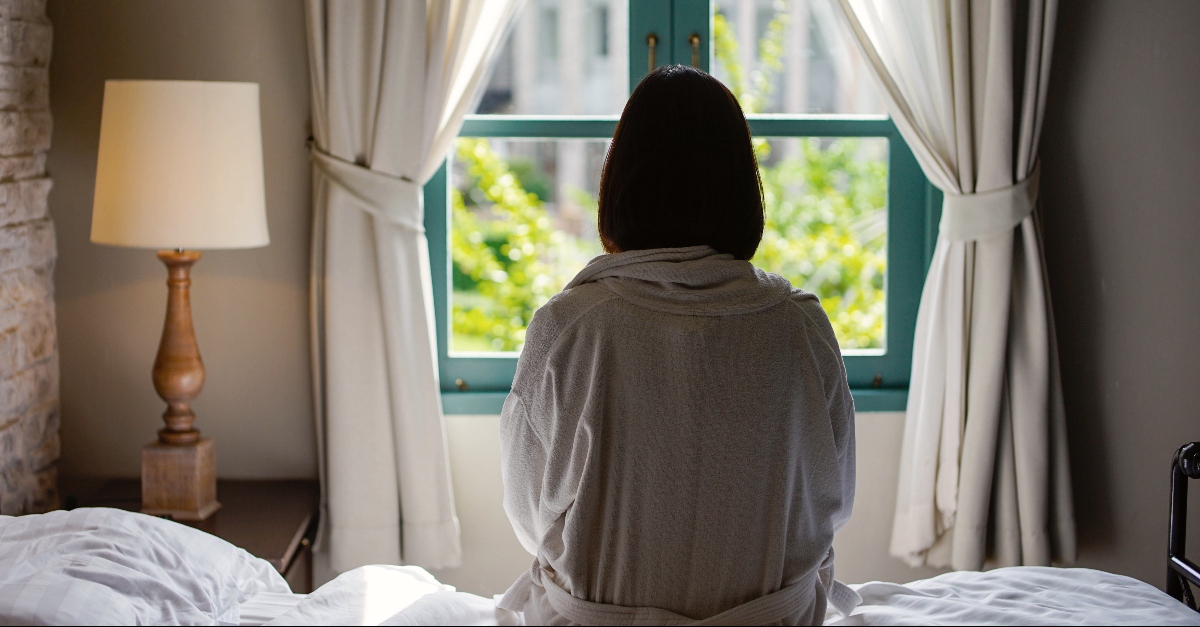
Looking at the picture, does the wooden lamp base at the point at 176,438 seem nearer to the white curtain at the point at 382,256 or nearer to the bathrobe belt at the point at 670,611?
the white curtain at the point at 382,256

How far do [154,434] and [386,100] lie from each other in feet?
3.50

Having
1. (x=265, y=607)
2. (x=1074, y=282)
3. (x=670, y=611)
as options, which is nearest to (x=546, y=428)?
(x=670, y=611)

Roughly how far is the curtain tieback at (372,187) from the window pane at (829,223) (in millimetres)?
1278

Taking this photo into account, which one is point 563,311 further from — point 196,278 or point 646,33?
point 196,278

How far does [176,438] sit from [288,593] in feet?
2.17

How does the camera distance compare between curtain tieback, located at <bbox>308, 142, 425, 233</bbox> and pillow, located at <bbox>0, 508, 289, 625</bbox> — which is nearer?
pillow, located at <bbox>0, 508, 289, 625</bbox>

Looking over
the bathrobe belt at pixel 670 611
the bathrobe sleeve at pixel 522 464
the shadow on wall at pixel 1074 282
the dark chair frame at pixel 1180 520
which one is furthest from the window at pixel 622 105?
the bathrobe belt at pixel 670 611

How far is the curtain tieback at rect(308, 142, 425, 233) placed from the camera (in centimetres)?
245

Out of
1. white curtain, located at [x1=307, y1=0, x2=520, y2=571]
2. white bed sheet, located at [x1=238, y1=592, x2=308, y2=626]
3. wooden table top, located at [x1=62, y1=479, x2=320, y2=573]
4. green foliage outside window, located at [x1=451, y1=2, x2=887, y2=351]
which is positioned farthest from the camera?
green foliage outside window, located at [x1=451, y1=2, x2=887, y2=351]

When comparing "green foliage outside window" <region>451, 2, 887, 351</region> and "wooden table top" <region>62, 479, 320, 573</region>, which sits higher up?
"green foliage outside window" <region>451, 2, 887, 351</region>

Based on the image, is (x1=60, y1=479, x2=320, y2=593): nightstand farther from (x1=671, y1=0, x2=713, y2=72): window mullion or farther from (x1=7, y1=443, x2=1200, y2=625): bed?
(x1=671, y1=0, x2=713, y2=72): window mullion

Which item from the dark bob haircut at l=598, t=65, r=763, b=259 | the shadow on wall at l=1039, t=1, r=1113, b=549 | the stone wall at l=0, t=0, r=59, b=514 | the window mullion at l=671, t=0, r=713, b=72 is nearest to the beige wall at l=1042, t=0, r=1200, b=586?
the shadow on wall at l=1039, t=1, r=1113, b=549

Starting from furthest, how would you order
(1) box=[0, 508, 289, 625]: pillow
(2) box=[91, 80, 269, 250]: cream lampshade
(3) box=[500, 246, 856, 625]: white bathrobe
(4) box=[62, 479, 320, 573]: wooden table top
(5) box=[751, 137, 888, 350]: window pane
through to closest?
(5) box=[751, 137, 888, 350]: window pane, (4) box=[62, 479, 320, 573]: wooden table top, (2) box=[91, 80, 269, 250]: cream lampshade, (1) box=[0, 508, 289, 625]: pillow, (3) box=[500, 246, 856, 625]: white bathrobe

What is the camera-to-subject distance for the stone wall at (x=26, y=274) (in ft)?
7.63
